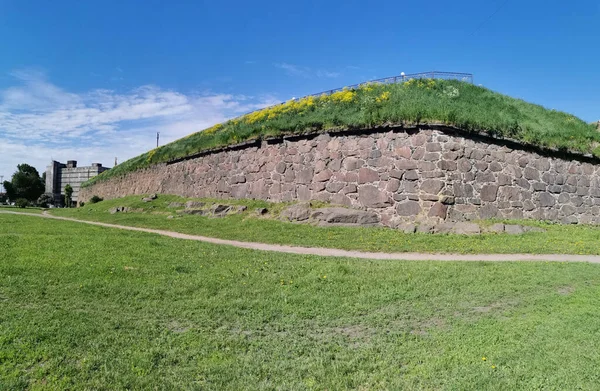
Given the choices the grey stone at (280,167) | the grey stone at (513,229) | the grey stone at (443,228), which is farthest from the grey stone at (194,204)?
the grey stone at (513,229)

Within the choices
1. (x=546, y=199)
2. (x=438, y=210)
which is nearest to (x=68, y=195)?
(x=438, y=210)

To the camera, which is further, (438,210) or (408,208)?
(408,208)

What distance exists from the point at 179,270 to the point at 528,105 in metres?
17.6

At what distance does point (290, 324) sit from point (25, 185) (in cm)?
5431

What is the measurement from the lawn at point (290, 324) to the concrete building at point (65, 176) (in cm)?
4658

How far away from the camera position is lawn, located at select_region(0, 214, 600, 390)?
12.8 ft

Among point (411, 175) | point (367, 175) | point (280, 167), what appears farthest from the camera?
point (280, 167)

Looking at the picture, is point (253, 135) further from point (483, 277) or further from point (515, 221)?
point (483, 277)

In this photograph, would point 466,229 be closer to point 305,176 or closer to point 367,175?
point 367,175

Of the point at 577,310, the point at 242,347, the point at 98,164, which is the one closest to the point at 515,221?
the point at 577,310

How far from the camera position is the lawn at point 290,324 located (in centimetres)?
389

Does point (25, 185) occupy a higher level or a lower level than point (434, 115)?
lower

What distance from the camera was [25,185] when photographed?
4916 centimetres

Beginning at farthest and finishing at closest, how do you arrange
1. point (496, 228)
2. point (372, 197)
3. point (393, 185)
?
point (372, 197) < point (393, 185) < point (496, 228)
